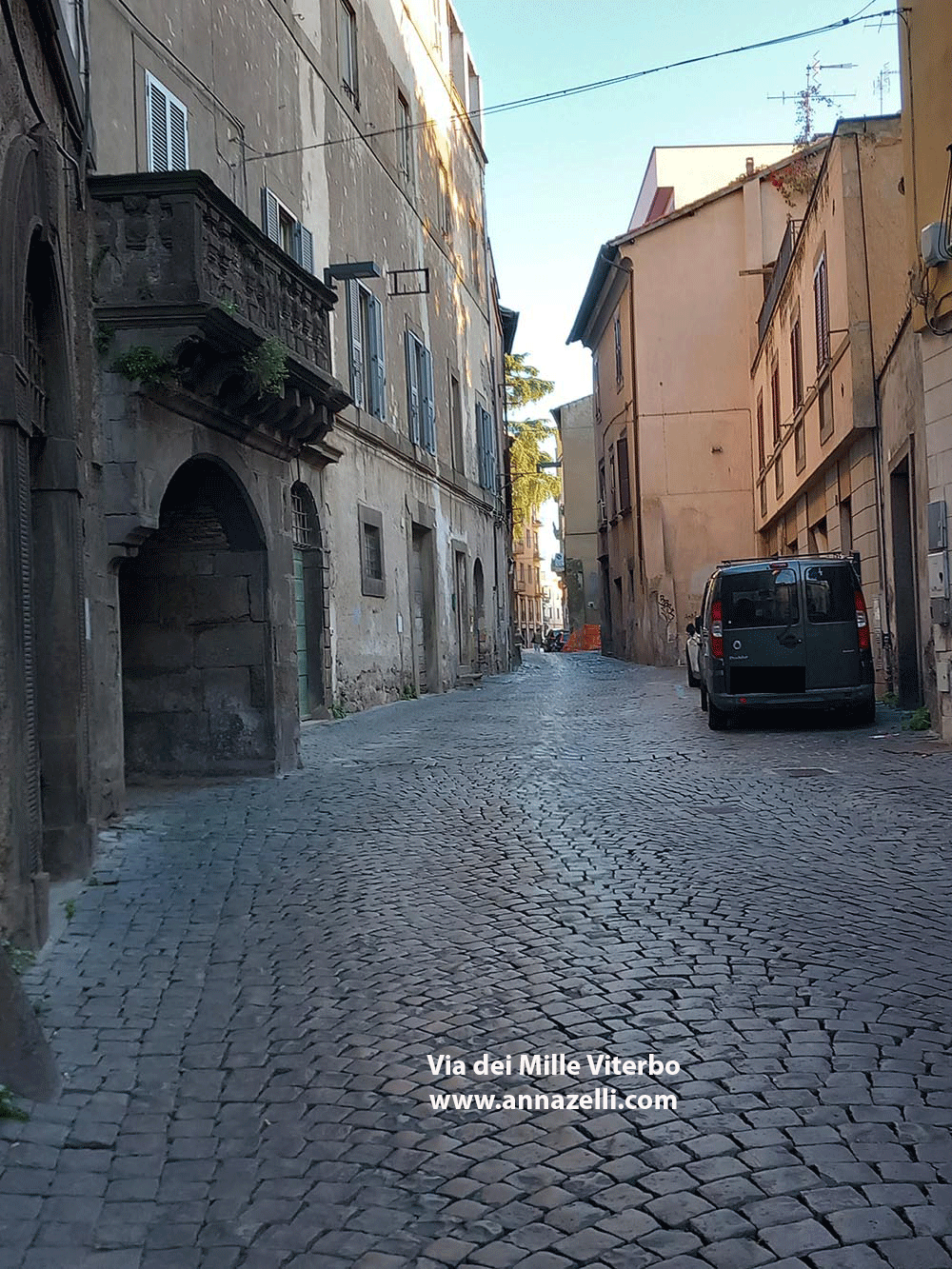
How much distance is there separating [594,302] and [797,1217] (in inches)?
1548

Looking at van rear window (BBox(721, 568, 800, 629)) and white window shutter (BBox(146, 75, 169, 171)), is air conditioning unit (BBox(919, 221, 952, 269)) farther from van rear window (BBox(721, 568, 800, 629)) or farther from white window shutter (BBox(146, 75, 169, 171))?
white window shutter (BBox(146, 75, 169, 171))

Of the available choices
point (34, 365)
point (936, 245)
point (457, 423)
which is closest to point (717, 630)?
point (936, 245)

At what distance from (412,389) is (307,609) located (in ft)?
23.9

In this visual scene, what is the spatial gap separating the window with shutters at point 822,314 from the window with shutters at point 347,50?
7859 millimetres

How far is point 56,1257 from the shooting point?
9.73ft

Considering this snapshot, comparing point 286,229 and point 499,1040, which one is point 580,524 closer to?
point 286,229

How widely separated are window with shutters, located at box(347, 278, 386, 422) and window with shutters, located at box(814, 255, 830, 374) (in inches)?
273

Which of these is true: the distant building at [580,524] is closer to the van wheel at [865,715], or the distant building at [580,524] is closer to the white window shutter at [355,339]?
the white window shutter at [355,339]

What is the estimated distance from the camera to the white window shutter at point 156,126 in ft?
40.1

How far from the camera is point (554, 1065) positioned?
13.2 ft

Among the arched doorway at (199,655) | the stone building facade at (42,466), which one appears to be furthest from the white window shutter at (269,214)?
the stone building facade at (42,466)

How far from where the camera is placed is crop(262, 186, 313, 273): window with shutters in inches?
625

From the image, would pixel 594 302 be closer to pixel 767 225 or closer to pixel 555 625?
pixel 767 225

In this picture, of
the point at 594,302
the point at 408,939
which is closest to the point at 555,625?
the point at 594,302
